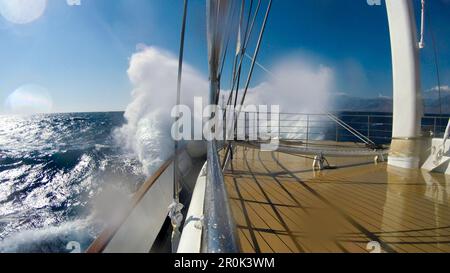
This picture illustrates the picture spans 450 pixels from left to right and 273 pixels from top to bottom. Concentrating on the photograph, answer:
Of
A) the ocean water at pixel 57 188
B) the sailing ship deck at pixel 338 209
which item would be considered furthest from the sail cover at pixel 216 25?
the ocean water at pixel 57 188

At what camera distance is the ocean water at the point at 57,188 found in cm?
654

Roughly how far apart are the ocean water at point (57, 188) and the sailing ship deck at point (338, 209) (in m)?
4.67

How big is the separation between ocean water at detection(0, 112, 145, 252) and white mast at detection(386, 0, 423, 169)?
20.9 ft

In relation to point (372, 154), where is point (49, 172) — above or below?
below

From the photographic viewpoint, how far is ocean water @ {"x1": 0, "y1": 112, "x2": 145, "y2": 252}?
21.5 ft

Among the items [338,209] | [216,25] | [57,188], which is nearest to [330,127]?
[338,209]

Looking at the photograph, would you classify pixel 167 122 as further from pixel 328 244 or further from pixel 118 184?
pixel 328 244

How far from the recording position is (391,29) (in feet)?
11.9

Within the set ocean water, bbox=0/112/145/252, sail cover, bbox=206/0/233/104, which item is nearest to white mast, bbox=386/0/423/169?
sail cover, bbox=206/0/233/104

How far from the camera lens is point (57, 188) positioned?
33.7 feet

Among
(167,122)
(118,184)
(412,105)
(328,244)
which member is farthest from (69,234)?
(167,122)

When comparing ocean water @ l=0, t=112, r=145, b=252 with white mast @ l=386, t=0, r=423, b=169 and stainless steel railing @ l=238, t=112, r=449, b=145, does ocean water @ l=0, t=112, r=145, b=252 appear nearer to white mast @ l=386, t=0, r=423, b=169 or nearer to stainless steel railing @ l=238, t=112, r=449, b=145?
stainless steel railing @ l=238, t=112, r=449, b=145

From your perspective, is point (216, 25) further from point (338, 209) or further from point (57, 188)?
point (57, 188)
